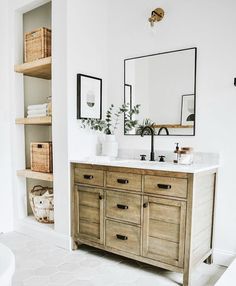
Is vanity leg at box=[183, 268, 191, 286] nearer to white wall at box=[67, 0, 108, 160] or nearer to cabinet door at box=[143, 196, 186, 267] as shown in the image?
cabinet door at box=[143, 196, 186, 267]

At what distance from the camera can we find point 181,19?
101 inches

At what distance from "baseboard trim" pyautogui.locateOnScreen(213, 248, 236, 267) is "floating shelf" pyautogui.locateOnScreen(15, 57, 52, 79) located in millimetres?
2491

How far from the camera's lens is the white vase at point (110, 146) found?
9.48 ft

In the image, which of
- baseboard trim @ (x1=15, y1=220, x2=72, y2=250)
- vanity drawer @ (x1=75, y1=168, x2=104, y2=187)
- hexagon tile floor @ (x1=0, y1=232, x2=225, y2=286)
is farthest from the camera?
baseboard trim @ (x1=15, y1=220, x2=72, y2=250)

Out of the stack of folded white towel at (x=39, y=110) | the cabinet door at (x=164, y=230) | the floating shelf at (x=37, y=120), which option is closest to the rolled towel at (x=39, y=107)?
the stack of folded white towel at (x=39, y=110)

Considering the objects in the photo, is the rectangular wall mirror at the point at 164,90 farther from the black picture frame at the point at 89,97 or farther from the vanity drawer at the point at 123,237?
the vanity drawer at the point at 123,237

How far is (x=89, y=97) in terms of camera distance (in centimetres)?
288

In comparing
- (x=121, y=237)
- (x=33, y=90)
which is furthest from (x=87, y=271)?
(x=33, y=90)

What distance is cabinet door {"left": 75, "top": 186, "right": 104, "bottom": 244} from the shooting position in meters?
2.52

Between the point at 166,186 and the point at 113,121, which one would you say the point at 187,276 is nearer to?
the point at 166,186

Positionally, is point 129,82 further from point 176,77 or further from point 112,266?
point 112,266

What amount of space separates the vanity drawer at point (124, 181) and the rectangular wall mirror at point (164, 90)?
26.5 inches

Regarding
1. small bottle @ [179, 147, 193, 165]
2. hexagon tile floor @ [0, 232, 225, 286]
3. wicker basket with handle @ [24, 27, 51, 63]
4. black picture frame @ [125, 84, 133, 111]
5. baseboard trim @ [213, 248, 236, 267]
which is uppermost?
wicker basket with handle @ [24, 27, 51, 63]

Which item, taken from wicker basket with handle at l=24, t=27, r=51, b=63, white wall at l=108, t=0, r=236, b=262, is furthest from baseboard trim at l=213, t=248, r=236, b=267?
wicker basket with handle at l=24, t=27, r=51, b=63
